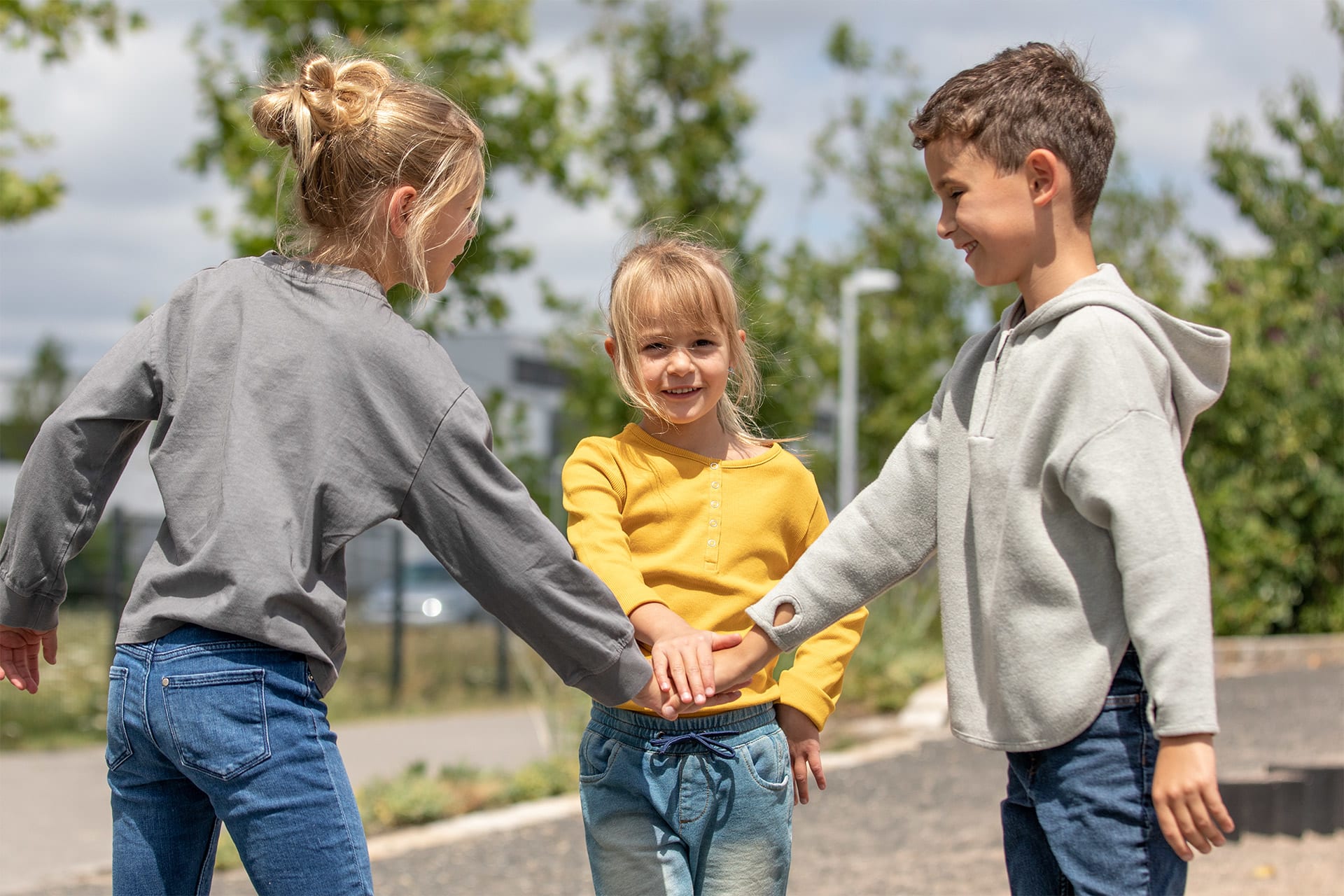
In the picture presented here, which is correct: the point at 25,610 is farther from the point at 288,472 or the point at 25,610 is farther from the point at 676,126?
the point at 676,126

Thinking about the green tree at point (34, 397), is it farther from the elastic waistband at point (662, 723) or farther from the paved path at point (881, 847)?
the elastic waistband at point (662, 723)

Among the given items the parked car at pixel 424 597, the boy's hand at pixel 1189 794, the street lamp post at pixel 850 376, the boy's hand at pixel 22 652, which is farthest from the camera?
the parked car at pixel 424 597

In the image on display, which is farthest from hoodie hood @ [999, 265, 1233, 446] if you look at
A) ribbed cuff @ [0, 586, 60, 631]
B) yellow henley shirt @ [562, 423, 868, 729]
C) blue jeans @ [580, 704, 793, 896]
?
ribbed cuff @ [0, 586, 60, 631]

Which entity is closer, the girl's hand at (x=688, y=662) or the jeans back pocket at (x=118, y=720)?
the jeans back pocket at (x=118, y=720)

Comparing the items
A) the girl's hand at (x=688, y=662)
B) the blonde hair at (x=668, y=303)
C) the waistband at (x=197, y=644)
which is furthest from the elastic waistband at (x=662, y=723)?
the waistband at (x=197, y=644)

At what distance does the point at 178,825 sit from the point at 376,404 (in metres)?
0.76

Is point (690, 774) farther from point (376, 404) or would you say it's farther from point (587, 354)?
point (587, 354)

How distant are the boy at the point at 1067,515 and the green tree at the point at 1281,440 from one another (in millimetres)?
10974

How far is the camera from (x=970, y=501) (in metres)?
2.23

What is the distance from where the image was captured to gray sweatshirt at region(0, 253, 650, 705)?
2068mm

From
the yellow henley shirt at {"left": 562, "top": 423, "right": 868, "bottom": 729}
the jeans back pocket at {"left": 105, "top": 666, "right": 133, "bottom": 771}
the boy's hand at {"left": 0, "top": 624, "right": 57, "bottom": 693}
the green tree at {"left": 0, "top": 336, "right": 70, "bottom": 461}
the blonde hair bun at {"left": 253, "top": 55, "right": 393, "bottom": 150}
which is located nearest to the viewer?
the jeans back pocket at {"left": 105, "top": 666, "right": 133, "bottom": 771}

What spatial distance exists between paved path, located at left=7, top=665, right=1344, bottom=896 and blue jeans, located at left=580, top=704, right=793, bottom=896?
8.25 feet

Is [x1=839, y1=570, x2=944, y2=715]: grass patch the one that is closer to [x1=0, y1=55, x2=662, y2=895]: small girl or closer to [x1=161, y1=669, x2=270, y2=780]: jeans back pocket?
[x1=0, y1=55, x2=662, y2=895]: small girl

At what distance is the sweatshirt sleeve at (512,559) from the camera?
2219 millimetres
